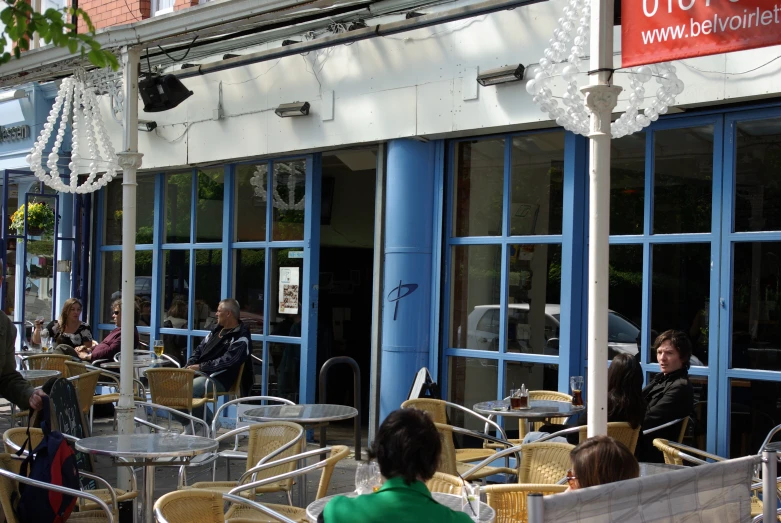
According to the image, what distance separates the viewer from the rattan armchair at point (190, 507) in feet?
13.2

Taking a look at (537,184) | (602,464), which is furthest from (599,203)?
(537,184)

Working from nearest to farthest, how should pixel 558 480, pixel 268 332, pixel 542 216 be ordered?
1. pixel 558 480
2. pixel 542 216
3. pixel 268 332

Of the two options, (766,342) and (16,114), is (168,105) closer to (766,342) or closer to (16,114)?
(16,114)

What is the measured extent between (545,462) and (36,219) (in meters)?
9.81

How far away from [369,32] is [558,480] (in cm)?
527

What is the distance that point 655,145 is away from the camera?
295 inches

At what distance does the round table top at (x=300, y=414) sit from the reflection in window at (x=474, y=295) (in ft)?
6.33

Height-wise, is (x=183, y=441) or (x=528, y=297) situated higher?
(x=528, y=297)

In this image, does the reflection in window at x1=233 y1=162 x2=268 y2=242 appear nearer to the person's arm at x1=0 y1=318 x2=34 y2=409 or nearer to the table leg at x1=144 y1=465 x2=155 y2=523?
the person's arm at x1=0 y1=318 x2=34 y2=409

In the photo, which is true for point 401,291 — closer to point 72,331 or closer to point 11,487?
point 72,331

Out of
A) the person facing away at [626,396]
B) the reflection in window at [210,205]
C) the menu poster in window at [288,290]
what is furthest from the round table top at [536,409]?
the reflection in window at [210,205]

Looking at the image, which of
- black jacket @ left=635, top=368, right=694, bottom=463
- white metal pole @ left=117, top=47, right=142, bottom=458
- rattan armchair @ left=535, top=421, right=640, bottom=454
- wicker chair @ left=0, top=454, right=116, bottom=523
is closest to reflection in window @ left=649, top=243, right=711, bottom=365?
black jacket @ left=635, top=368, right=694, bottom=463

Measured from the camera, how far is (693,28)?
412 cm

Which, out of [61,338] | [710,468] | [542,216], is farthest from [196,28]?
[710,468]
